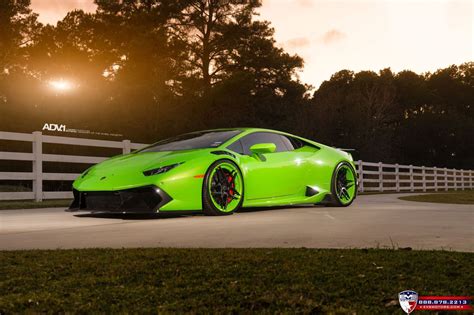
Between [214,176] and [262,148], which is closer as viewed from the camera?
[214,176]

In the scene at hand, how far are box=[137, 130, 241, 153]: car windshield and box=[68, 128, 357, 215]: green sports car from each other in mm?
14

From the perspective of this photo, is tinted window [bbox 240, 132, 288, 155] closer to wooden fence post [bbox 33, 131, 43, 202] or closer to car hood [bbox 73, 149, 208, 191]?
car hood [bbox 73, 149, 208, 191]

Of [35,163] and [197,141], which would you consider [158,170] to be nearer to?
[197,141]

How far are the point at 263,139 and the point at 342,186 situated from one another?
80.1 inches

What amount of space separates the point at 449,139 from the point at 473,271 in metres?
62.7

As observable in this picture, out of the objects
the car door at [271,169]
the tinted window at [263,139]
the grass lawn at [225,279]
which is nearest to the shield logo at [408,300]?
the grass lawn at [225,279]

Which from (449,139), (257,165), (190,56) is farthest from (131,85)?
(449,139)

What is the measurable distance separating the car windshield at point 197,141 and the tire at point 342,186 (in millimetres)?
2129

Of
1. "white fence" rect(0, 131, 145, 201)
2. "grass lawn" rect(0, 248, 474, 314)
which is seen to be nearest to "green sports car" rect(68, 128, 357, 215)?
"grass lawn" rect(0, 248, 474, 314)

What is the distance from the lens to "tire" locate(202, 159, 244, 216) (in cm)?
725

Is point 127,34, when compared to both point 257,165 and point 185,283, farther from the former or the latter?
point 185,283

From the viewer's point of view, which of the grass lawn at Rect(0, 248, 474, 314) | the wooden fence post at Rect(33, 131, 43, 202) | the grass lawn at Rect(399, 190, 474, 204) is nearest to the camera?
the grass lawn at Rect(0, 248, 474, 314)

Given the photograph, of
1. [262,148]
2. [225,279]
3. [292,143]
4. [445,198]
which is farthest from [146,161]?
[445,198]

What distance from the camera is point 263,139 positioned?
863cm
